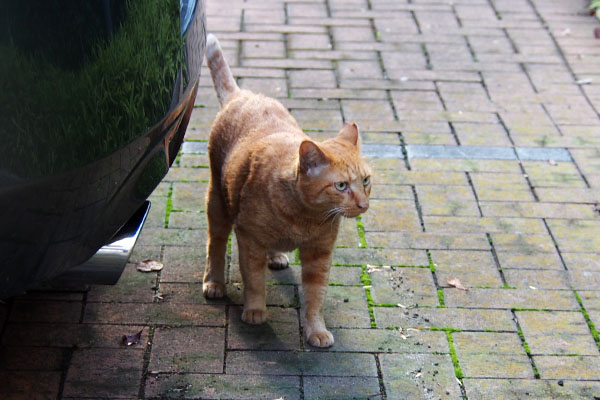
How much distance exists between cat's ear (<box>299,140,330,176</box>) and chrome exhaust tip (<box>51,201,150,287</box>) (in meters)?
0.69

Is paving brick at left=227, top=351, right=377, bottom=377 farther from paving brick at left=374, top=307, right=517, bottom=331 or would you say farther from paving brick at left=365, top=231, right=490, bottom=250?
paving brick at left=365, top=231, right=490, bottom=250

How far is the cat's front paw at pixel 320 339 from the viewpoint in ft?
11.6

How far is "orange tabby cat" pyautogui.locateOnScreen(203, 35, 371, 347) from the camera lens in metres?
3.31

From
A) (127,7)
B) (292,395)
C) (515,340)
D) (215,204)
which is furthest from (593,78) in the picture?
(127,7)

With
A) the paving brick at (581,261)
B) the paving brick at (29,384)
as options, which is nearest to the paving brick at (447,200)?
the paving brick at (581,261)

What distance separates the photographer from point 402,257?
421 centimetres

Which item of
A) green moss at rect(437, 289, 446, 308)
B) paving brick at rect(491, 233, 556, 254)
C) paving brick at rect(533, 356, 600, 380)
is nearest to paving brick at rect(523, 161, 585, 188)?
paving brick at rect(491, 233, 556, 254)

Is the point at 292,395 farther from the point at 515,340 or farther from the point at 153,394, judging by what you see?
the point at 515,340

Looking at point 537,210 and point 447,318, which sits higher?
point 447,318

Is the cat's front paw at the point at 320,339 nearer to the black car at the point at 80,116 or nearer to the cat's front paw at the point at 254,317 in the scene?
the cat's front paw at the point at 254,317

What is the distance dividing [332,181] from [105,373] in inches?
47.3

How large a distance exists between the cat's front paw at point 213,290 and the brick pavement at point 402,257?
43mm

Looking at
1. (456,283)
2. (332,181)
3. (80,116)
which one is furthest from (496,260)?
(80,116)

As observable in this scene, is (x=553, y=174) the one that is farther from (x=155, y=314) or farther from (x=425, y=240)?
(x=155, y=314)
